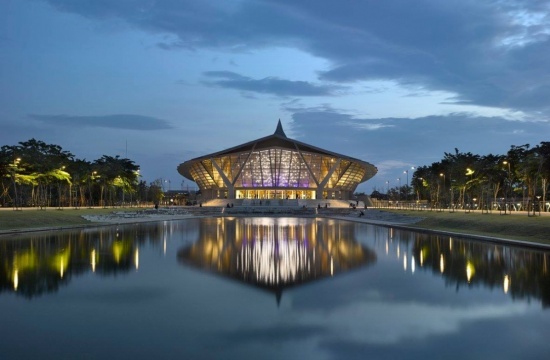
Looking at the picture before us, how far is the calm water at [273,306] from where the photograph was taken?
906cm

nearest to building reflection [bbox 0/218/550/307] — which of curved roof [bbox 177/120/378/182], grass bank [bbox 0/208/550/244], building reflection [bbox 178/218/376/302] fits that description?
building reflection [bbox 178/218/376/302]

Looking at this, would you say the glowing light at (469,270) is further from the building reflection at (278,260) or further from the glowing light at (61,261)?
the glowing light at (61,261)

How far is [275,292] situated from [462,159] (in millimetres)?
73360

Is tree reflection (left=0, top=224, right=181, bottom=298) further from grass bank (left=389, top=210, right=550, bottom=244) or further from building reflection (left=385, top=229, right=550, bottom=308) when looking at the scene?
grass bank (left=389, top=210, right=550, bottom=244)

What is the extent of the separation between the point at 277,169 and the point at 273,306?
113 m

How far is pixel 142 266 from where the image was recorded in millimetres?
19141

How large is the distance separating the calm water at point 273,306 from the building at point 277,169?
99.7 metres

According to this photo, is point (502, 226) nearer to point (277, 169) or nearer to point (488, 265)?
point (488, 265)

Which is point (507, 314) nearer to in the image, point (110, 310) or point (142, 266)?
point (110, 310)

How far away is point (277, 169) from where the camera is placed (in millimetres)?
125312

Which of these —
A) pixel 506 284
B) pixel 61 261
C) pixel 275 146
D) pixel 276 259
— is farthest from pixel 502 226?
pixel 275 146

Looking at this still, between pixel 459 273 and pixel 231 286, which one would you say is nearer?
pixel 231 286

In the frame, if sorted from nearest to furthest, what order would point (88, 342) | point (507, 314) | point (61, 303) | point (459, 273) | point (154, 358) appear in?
point (154, 358), point (88, 342), point (507, 314), point (61, 303), point (459, 273)

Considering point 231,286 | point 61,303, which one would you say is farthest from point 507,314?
point 61,303
